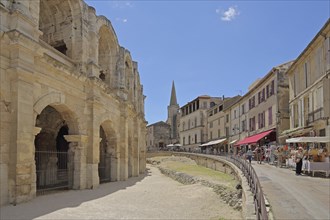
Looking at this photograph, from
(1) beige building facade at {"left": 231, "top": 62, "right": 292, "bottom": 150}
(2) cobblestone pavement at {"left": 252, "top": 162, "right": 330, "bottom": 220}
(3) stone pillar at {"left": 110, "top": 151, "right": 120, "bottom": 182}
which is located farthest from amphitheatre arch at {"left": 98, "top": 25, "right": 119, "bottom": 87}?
(1) beige building facade at {"left": 231, "top": 62, "right": 292, "bottom": 150}

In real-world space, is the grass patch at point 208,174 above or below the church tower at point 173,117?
below

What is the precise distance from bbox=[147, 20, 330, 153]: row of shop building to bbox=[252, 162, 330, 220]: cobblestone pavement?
7508mm

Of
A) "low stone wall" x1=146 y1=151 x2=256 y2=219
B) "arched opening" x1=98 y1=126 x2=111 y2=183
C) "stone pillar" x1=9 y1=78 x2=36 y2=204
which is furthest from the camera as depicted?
"arched opening" x1=98 y1=126 x2=111 y2=183

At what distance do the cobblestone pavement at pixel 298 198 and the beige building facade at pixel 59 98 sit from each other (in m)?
7.20

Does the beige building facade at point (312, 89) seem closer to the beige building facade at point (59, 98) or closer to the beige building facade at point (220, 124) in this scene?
the beige building facade at point (59, 98)

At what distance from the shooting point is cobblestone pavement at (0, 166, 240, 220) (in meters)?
8.95

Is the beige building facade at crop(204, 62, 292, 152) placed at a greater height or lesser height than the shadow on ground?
greater

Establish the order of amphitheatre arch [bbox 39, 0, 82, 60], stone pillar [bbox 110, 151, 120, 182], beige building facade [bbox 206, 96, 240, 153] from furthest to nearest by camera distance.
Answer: beige building facade [bbox 206, 96, 240, 153], stone pillar [bbox 110, 151, 120, 182], amphitheatre arch [bbox 39, 0, 82, 60]

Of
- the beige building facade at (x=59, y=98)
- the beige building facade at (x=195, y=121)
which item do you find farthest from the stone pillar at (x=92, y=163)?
the beige building facade at (x=195, y=121)

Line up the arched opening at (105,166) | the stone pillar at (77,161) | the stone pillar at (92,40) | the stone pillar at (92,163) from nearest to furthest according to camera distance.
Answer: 1. the stone pillar at (77,161)
2. the stone pillar at (92,163)
3. the stone pillar at (92,40)
4. the arched opening at (105,166)

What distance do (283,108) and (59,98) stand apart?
68.5 ft

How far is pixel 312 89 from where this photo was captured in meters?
21.0

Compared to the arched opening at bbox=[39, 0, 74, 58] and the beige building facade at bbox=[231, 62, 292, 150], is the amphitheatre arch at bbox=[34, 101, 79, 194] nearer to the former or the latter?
the arched opening at bbox=[39, 0, 74, 58]

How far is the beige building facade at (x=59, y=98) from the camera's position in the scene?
9938 millimetres
